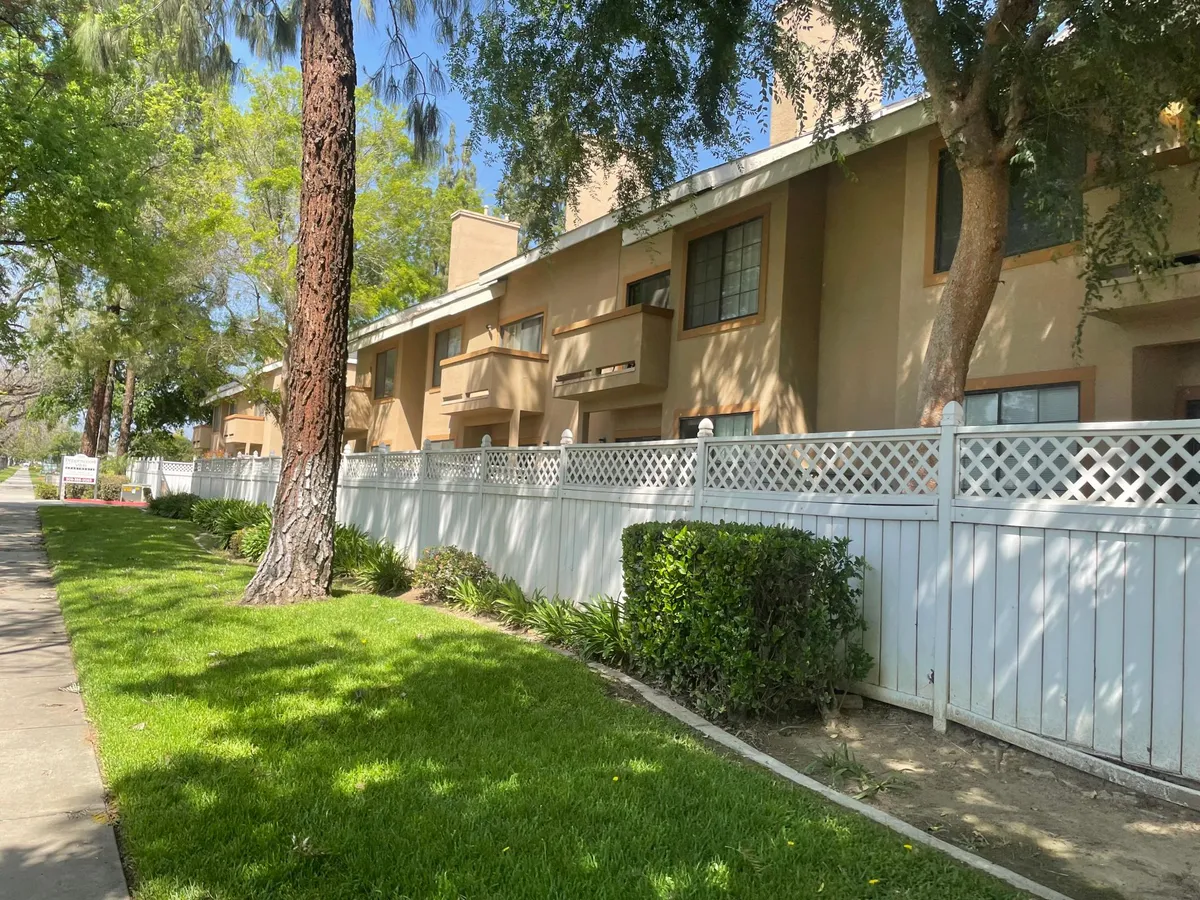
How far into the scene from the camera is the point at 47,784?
4.12 metres

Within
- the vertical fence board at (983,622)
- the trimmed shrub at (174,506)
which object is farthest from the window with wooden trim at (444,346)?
the vertical fence board at (983,622)

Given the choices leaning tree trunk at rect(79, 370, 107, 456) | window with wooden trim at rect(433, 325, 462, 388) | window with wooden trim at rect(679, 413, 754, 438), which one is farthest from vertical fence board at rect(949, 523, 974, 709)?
leaning tree trunk at rect(79, 370, 107, 456)

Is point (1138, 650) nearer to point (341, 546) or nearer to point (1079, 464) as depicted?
point (1079, 464)

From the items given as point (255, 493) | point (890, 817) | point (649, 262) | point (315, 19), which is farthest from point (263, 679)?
point (255, 493)

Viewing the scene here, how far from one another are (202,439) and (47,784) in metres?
46.8

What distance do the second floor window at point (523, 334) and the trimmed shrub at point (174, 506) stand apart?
34.6 ft

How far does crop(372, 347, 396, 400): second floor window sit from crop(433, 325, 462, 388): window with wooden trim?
7.99ft

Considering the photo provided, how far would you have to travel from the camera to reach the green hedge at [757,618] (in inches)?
211

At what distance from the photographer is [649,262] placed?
45.2 feet

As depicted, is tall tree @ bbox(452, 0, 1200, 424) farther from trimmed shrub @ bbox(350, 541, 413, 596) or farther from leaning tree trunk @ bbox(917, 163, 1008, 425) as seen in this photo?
trimmed shrub @ bbox(350, 541, 413, 596)

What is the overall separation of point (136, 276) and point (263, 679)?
11.7 m

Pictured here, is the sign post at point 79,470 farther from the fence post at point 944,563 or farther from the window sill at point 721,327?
the fence post at point 944,563

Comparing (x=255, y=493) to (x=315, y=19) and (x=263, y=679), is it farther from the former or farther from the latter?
(x=263, y=679)

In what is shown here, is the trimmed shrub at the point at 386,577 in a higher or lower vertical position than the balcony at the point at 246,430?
lower
